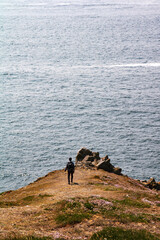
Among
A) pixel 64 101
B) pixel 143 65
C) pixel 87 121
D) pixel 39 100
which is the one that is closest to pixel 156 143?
pixel 87 121

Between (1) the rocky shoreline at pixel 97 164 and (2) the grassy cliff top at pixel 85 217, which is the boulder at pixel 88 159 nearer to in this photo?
(1) the rocky shoreline at pixel 97 164

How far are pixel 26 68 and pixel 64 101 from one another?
51.8m

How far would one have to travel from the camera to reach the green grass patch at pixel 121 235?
1938 centimetres

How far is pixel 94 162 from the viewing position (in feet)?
183

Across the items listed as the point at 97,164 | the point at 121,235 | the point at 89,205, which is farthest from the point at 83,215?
the point at 97,164

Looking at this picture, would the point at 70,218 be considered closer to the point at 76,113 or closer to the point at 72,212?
the point at 72,212

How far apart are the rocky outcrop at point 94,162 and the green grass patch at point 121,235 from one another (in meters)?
31.7

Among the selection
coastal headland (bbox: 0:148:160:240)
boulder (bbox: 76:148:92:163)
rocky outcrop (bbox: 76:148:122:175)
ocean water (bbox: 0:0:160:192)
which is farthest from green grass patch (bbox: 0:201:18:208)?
ocean water (bbox: 0:0:160:192)

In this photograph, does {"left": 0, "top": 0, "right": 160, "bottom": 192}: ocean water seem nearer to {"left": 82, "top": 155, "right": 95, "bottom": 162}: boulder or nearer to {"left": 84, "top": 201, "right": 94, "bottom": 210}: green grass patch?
{"left": 82, "top": 155, "right": 95, "bottom": 162}: boulder

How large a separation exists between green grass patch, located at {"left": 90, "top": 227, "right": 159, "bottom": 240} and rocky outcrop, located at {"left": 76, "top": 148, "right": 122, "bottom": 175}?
31662 millimetres

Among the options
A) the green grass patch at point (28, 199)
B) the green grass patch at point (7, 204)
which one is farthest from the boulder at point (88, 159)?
the green grass patch at point (7, 204)

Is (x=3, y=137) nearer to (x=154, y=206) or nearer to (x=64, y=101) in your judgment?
(x=64, y=101)

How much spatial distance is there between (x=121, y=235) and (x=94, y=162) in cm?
3630

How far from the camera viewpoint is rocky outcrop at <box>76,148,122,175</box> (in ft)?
172
